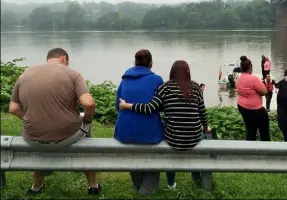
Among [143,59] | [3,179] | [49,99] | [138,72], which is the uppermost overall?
[143,59]

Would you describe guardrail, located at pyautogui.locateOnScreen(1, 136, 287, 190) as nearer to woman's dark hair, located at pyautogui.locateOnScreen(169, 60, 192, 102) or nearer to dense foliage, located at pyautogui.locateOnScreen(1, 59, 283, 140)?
woman's dark hair, located at pyautogui.locateOnScreen(169, 60, 192, 102)

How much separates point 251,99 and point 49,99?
3.31 m

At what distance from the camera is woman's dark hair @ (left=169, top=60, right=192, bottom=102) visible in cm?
381

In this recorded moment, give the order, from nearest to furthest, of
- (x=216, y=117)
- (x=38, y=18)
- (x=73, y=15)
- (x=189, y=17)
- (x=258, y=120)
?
(x=258, y=120), (x=216, y=117), (x=38, y=18), (x=73, y=15), (x=189, y=17)

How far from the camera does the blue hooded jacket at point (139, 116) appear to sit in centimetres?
379

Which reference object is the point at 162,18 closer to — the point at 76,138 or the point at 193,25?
the point at 193,25

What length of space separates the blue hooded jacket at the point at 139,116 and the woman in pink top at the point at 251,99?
2408 millimetres

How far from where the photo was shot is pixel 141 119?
385 cm

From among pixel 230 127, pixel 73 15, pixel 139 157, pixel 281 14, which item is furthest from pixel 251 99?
pixel 281 14

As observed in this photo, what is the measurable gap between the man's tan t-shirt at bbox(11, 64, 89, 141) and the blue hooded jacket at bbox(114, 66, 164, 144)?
44 centimetres

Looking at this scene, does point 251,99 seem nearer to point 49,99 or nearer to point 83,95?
point 83,95

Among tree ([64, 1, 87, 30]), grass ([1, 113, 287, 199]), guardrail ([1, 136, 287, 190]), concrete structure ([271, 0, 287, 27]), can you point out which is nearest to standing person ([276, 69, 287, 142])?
grass ([1, 113, 287, 199])

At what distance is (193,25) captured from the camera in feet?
446

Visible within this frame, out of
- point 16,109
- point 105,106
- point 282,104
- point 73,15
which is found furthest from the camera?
point 73,15
